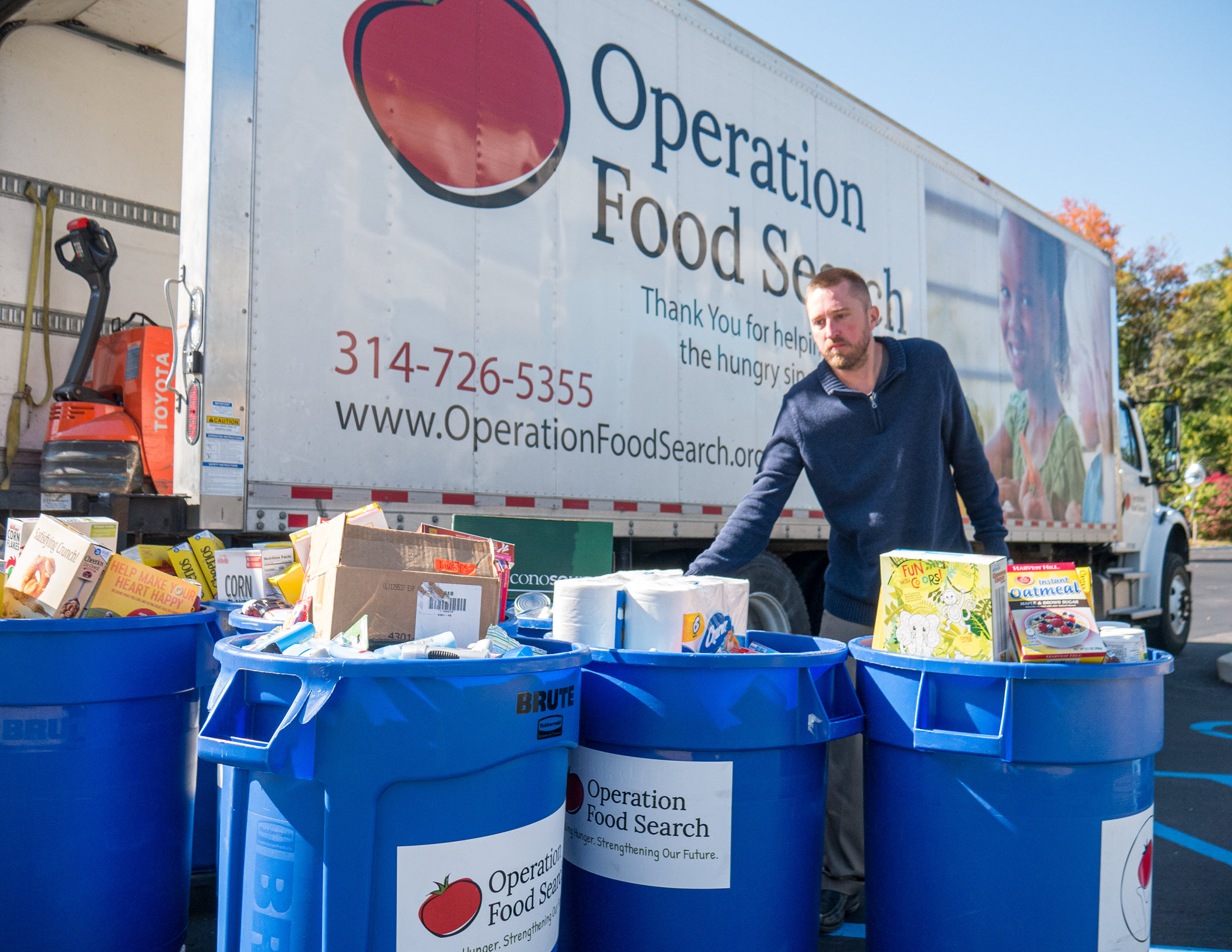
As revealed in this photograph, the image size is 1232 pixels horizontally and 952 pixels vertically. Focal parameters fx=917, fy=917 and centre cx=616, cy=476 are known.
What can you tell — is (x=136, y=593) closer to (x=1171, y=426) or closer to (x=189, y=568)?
(x=189, y=568)

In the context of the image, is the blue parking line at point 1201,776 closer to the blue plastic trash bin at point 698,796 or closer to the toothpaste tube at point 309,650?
the blue plastic trash bin at point 698,796

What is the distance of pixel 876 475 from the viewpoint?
9.97 ft

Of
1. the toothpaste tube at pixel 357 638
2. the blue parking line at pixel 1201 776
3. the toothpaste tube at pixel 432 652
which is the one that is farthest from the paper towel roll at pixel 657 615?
the blue parking line at pixel 1201 776

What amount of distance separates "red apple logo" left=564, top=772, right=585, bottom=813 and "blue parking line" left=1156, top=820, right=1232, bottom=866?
9.74 ft

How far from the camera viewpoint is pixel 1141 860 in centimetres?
215

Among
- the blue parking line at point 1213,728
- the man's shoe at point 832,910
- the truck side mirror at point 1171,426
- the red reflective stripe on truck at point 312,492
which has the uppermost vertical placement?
the truck side mirror at point 1171,426

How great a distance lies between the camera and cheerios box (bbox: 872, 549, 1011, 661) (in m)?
2.15

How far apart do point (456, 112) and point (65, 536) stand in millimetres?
2318

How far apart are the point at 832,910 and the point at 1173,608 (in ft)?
29.3

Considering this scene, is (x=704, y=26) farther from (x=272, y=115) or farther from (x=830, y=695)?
(x=830, y=695)

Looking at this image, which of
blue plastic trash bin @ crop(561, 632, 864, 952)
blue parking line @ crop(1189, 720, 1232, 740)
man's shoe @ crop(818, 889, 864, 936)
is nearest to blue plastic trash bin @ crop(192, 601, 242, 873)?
blue plastic trash bin @ crop(561, 632, 864, 952)

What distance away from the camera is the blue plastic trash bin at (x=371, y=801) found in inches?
64.8

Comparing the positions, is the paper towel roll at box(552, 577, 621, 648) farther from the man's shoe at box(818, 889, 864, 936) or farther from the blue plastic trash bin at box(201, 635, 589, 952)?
the man's shoe at box(818, 889, 864, 936)

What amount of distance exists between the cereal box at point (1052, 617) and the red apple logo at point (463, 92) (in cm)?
267
